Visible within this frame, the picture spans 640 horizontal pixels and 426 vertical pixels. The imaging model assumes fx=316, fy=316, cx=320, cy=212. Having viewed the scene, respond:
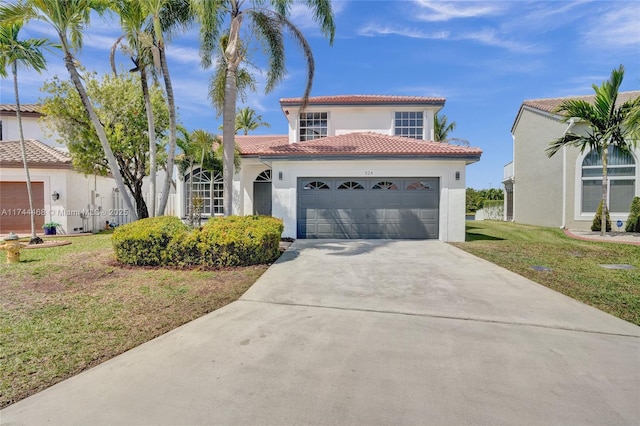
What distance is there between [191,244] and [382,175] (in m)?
7.90

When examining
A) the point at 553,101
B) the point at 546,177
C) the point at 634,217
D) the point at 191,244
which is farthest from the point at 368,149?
the point at 553,101

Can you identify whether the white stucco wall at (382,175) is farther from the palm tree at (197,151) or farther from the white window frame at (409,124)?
the white window frame at (409,124)

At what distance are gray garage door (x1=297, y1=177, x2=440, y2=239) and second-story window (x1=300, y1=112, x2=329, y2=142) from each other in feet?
17.3

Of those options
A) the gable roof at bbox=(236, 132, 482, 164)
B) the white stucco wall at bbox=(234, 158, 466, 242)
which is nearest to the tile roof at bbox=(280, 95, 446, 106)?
the gable roof at bbox=(236, 132, 482, 164)

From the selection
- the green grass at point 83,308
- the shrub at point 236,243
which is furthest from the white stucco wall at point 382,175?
the green grass at point 83,308

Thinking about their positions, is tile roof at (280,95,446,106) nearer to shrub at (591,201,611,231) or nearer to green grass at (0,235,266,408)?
shrub at (591,201,611,231)

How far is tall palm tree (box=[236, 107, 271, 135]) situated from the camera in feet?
109

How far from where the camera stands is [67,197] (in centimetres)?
1508

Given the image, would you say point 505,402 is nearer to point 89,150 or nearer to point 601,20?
point 601,20

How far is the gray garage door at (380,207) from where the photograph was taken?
508 inches

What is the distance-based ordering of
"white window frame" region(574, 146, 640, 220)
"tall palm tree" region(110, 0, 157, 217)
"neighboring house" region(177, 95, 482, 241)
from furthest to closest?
"white window frame" region(574, 146, 640, 220) < "neighboring house" region(177, 95, 482, 241) < "tall palm tree" region(110, 0, 157, 217)

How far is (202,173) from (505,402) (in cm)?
1791

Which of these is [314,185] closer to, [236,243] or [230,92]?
[230,92]

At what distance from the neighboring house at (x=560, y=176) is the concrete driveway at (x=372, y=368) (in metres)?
15.1
